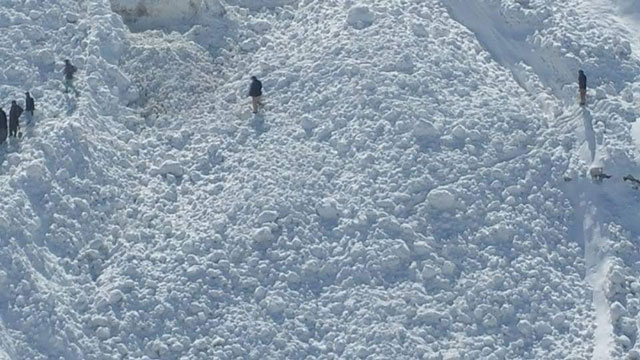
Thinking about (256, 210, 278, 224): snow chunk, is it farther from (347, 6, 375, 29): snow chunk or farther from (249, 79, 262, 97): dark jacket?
(347, 6, 375, 29): snow chunk

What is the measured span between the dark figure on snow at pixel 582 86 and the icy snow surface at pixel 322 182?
0.32m

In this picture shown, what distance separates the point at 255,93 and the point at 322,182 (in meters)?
2.74

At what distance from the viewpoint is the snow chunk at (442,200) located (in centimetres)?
3391

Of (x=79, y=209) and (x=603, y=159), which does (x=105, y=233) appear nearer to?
(x=79, y=209)

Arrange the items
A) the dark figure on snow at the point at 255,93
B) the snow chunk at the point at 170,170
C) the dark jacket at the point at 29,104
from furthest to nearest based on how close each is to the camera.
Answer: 1. the dark figure on snow at the point at 255,93
2. the snow chunk at the point at 170,170
3. the dark jacket at the point at 29,104

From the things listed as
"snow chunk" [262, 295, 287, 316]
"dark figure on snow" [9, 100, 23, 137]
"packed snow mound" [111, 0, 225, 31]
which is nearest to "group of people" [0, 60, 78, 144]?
"dark figure on snow" [9, 100, 23, 137]

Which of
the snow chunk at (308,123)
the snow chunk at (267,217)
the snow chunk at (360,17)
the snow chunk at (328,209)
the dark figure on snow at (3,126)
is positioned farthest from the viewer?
the snow chunk at (360,17)

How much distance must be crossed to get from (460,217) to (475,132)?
2.22m

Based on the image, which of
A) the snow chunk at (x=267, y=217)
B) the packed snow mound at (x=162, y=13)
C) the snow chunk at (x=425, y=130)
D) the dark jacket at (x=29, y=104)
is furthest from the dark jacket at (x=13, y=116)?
the snow chunk at (x=425, y=130)

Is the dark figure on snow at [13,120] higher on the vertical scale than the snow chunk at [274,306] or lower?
higher

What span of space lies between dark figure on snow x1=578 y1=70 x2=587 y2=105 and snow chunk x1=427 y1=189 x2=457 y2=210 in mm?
3915

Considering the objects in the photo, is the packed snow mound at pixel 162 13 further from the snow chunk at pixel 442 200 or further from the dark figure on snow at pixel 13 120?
the snow chunk at pixel 442 200

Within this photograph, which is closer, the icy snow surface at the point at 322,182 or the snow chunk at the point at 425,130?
the icy snow surface at the point at 322,182

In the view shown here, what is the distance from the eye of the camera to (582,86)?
35.6m
